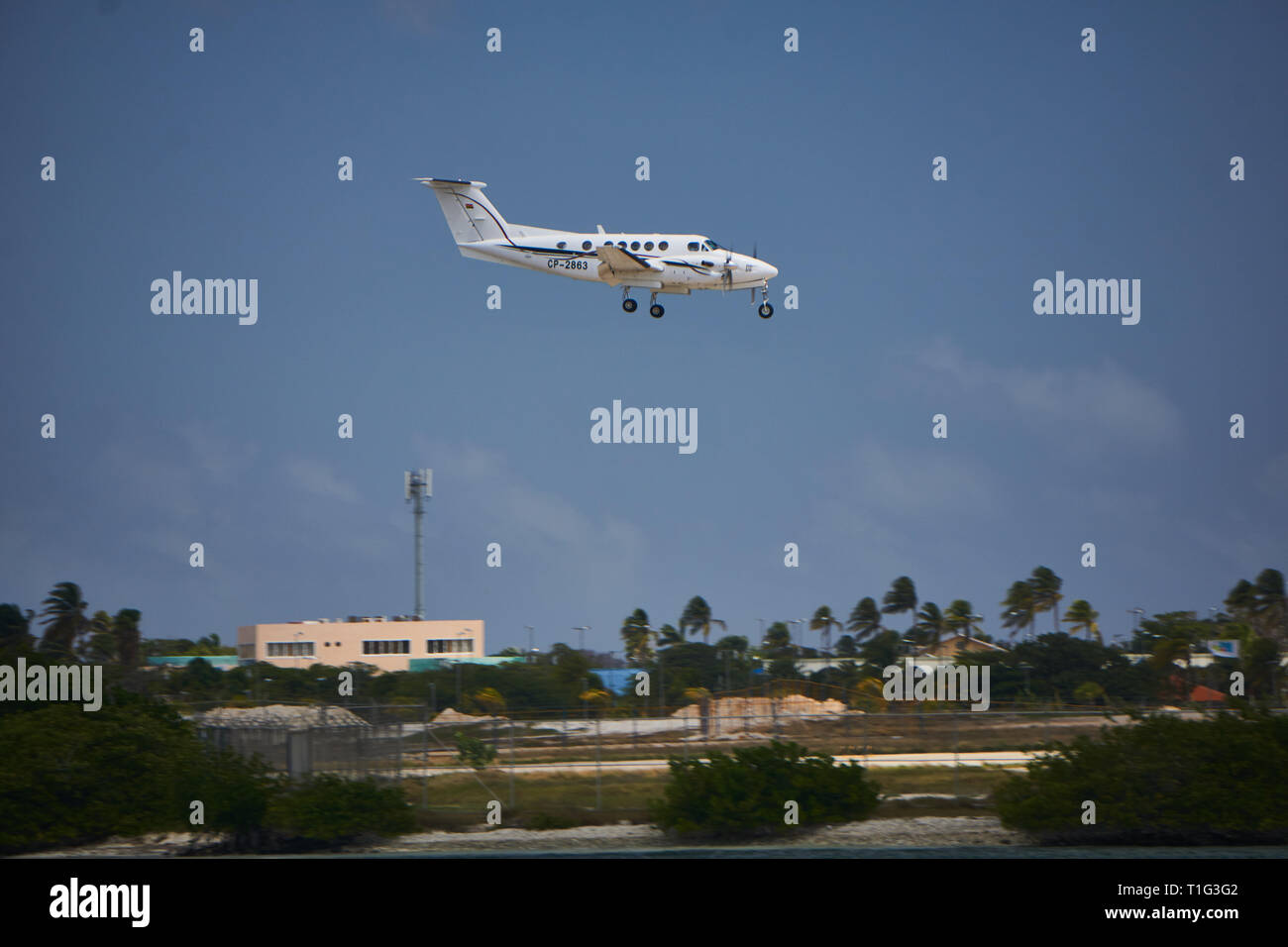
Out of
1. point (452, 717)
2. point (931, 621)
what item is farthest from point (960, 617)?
point (452, 717)

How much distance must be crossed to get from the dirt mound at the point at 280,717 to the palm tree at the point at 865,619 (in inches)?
→ 3537

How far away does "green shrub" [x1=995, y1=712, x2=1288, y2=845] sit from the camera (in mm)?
29953

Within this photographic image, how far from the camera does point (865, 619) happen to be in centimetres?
12206

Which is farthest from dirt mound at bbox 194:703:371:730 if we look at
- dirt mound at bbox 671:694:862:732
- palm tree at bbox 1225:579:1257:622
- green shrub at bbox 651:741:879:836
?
palm tree at bbox 1225:579:1257:622

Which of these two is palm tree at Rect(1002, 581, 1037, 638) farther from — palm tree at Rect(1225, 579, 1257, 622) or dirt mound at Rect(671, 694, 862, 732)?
dirt mound at Rect(671, 694, 862, 732)

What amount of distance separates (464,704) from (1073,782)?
28263 millimetres

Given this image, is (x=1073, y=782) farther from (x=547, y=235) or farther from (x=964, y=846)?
(x=547, y=235)

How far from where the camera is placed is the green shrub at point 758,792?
100 ft

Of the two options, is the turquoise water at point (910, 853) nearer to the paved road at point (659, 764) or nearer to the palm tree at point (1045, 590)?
the paved road at point (659, 764)

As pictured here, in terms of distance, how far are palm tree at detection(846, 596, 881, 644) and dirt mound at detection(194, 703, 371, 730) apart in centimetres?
8984

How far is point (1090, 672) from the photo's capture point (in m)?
51.8

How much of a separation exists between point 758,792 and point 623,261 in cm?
1701

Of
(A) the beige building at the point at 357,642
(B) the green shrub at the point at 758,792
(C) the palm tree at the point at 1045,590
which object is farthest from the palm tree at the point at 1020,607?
(B) the green shrub at the point at 758,792
